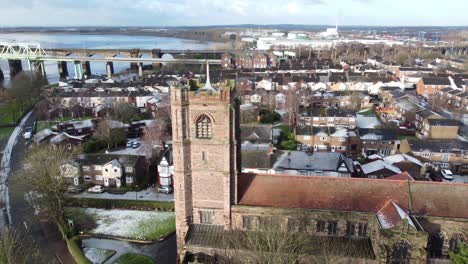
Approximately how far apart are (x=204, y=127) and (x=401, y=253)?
14607 mm

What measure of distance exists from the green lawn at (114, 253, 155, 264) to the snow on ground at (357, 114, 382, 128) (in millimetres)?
46302

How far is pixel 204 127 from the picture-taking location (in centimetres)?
2569

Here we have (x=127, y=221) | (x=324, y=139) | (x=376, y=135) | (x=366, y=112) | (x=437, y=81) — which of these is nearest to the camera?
(x=127, y=221)

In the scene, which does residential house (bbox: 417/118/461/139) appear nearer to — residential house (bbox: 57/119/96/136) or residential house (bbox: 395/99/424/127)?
residential house (bbox: 395/99/424/127)

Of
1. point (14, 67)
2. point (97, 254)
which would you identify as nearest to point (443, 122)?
point (97, 254)

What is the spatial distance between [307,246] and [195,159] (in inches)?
372

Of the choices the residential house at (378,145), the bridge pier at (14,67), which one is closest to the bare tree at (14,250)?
the residential house at (378,145)

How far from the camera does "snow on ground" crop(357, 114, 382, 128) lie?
65.5 meters

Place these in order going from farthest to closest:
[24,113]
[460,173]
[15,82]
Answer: [15,82]
[24,113]
[460,173]

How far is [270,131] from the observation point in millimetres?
54844

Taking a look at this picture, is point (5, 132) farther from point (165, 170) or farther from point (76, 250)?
→ point (76, 250)

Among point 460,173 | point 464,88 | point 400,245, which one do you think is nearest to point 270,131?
point 460,173

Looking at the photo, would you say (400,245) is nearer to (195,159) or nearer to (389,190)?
(389,190)

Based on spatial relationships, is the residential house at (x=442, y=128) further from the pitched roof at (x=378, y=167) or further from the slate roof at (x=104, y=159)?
the slate roof at (x=104, y=159)
